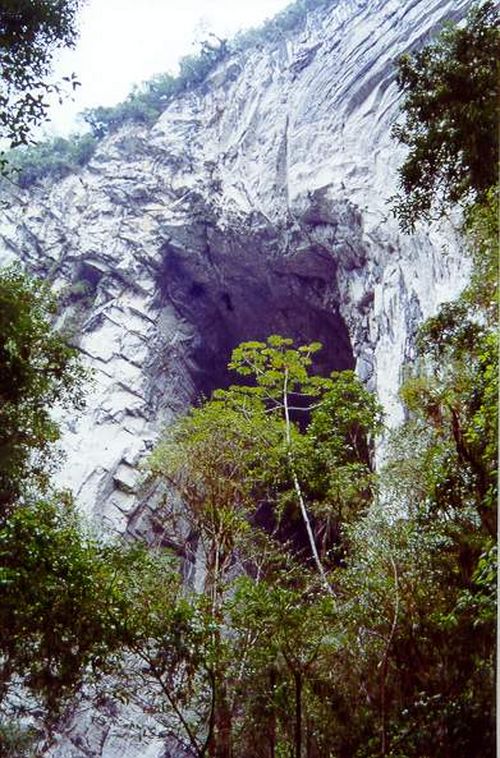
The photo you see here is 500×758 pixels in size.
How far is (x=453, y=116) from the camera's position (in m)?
3.63

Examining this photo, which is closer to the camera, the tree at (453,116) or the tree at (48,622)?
the tree at (48,622)

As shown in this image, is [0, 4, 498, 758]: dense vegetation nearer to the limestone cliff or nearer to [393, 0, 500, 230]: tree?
[393, 0, 500, 230]: tree

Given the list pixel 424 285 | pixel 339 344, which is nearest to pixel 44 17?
pixel 424 285

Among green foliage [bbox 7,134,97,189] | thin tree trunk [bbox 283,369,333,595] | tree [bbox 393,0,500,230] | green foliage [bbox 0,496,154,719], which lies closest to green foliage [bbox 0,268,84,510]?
green foliage [bbox 0,496,154,719]

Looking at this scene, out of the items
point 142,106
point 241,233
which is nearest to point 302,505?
point 241,233

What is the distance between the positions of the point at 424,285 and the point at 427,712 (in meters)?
3.34

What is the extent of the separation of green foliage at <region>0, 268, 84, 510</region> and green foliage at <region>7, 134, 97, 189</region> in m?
0.80

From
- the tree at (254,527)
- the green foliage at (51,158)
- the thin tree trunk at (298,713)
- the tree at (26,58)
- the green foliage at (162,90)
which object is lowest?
the thin tree trunk at (298,713)

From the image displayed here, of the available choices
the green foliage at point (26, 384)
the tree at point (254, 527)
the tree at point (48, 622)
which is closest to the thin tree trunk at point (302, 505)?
the tree at point (254, 527)

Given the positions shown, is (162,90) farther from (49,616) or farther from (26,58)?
(49,616)

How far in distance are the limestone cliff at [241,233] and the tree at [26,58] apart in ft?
4.98

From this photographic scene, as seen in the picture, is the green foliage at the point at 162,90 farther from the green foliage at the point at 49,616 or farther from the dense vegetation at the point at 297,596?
the green foliage at the point at 49,616

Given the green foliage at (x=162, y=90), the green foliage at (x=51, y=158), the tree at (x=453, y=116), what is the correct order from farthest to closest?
the green foliage at (x=162, y=90) < the green foliage at (x=51, y=158) < the tree at (x=453, y=116)

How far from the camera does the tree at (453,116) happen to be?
3.48m
